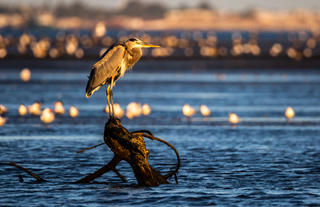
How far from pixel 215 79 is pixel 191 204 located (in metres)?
35.8

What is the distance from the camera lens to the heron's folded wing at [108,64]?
1389cm

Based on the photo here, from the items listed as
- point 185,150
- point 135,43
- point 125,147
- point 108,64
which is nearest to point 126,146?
point 125,147

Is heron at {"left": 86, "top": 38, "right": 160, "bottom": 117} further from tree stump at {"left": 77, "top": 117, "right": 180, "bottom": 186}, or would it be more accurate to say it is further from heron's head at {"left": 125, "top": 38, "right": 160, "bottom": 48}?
tree stump at {"left": 77, "top": 117, "right": 180, "bottom": 186}

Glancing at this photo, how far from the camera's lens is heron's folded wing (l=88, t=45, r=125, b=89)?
13.9 m

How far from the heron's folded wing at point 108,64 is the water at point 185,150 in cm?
208

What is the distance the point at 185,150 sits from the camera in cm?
1852

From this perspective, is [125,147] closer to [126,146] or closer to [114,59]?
[126,146]

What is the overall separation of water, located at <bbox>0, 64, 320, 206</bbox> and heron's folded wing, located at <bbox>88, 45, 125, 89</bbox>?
6.84 ft

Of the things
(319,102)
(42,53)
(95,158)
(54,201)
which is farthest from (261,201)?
(42,53)

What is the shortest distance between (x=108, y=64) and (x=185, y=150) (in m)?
5.30

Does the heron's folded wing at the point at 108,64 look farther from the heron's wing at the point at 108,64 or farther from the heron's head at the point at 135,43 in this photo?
the heron's head at the point at 135,43

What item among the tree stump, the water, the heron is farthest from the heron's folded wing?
the water

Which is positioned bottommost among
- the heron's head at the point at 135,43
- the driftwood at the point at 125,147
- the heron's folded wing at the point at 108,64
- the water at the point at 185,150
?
the water at the point at 185,150

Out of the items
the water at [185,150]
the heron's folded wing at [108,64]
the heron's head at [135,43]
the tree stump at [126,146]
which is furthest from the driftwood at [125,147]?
the heron's head at [135,43]
